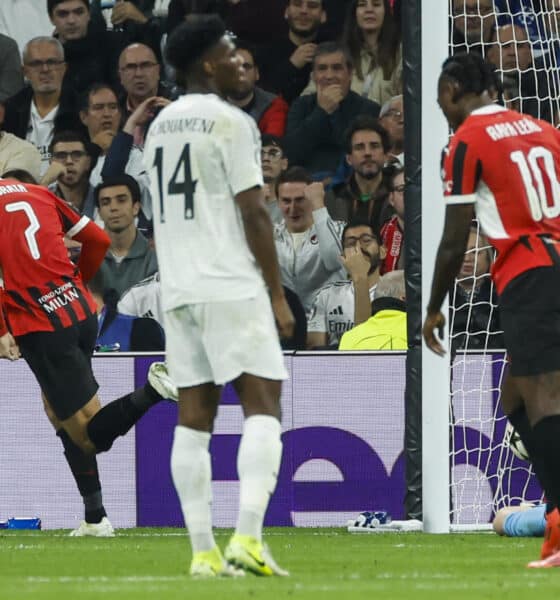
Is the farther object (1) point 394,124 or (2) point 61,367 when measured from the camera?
(1) point 394,124

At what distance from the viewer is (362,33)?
43.6ft

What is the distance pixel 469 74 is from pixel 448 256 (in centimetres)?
81

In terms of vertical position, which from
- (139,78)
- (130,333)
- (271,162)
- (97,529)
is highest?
(139,78)

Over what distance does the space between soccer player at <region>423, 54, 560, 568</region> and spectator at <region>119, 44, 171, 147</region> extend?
7755mm

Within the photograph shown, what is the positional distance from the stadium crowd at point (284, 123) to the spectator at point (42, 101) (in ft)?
0.04

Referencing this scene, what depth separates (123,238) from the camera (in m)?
12.8

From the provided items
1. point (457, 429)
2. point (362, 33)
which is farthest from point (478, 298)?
point (362, 33)

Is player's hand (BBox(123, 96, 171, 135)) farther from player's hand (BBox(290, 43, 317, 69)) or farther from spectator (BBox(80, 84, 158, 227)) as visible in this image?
player's hand (BBox(290, 43, 317, 69))

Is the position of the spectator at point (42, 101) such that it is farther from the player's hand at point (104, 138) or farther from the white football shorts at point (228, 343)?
the white football shorts at point (228, 343)

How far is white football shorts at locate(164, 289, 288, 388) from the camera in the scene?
5.30 m

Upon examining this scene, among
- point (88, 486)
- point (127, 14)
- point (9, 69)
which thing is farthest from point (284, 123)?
point (88, 486)

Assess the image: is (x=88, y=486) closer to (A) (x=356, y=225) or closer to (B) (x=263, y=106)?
(A) (x=356, y=225)

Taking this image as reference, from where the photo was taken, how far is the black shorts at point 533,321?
588 centimetres

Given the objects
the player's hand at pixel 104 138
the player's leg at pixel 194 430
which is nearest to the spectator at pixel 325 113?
the player's hand at pixel 104 138
